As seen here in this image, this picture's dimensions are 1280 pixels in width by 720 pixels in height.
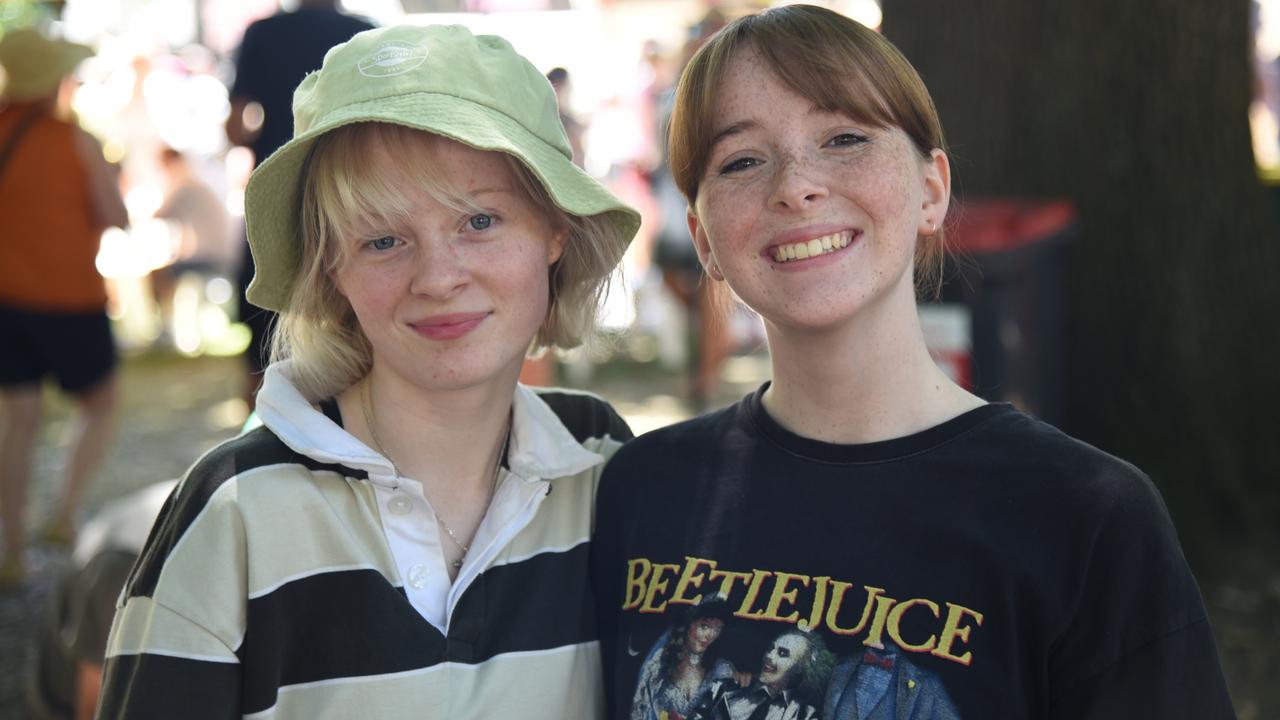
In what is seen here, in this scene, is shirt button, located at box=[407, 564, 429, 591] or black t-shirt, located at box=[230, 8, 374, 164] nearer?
shirt button, located at box=[407, 564, 429, 591]

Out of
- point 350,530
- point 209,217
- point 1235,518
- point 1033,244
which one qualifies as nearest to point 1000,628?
point 350,530

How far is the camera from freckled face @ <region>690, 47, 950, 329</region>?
1.79m

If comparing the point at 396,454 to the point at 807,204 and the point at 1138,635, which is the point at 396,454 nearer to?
the point at 807,204

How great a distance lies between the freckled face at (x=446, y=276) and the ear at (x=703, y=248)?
0.99ft

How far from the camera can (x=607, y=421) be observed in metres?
2.36

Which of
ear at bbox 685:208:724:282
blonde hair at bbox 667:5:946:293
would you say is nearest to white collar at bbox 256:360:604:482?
ear at bbox 685:208:724:282

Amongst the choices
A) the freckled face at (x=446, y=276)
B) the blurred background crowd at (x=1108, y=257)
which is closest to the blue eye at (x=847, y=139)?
the freckled face at (x=446, y=276)

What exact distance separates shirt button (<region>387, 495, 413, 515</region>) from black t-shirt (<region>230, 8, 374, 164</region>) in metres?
2.93

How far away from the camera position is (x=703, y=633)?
5.82 feet

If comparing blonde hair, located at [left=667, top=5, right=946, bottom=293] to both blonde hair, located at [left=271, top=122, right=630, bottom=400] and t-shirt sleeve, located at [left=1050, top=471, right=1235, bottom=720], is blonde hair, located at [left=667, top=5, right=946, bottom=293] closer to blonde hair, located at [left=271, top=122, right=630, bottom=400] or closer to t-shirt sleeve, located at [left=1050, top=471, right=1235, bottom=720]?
blonde hair, located at [left=271, top=122, right=630, bottom=400]

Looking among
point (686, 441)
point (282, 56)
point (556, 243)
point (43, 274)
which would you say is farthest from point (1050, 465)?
point (43, 274)

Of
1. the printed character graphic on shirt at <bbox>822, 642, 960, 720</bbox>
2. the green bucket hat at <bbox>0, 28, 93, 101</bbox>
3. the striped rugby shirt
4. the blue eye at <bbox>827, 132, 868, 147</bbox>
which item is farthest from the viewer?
the green bucket hat at <bbox>0, 28, 93, 101</bbox>

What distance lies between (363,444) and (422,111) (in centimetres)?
52

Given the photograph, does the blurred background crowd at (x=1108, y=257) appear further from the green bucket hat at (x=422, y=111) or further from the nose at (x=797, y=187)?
the nose at (x=797, y=187)
